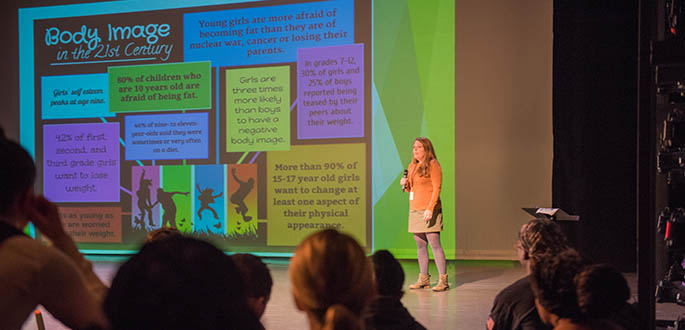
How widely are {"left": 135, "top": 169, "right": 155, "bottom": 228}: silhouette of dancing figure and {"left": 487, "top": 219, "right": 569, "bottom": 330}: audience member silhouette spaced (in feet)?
18.6

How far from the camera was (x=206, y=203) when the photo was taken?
268 inches

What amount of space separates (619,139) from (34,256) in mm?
5587

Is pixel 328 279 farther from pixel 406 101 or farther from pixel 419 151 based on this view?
pixel 406 101

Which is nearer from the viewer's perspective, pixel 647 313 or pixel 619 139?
pixel 647 313

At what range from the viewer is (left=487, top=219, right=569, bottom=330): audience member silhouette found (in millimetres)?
1828

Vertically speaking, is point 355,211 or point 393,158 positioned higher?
→ point 393,158

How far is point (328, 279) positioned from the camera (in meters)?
0.98

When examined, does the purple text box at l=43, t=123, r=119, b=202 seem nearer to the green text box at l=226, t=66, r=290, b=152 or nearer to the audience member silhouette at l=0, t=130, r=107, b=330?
the green text box at l=226, t=66, r=290, b=152

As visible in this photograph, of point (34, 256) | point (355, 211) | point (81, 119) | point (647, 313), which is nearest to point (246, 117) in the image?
point (355, 211)

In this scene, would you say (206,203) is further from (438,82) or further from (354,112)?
(438,82)

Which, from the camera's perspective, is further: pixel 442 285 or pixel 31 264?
pixel 442 285

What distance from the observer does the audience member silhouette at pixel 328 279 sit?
0.98 metres

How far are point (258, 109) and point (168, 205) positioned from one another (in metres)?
1.56

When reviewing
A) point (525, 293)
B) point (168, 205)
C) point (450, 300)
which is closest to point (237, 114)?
point (168, 205)
